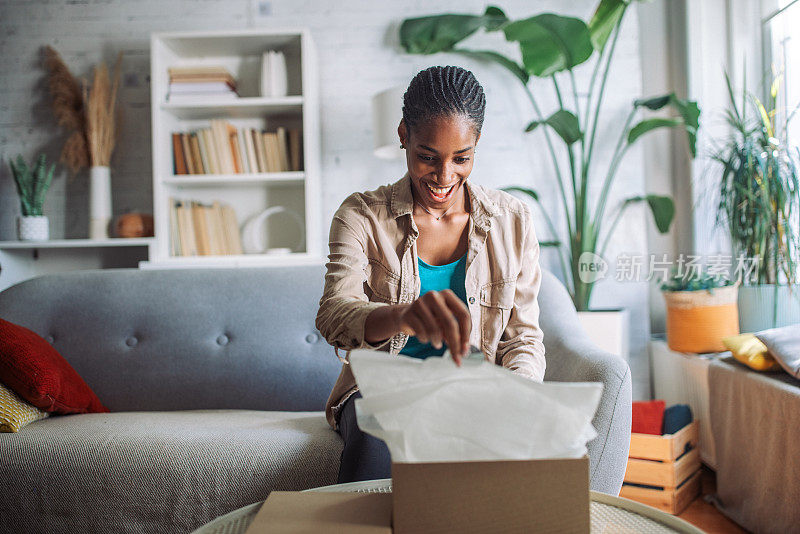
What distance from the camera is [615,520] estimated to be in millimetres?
758

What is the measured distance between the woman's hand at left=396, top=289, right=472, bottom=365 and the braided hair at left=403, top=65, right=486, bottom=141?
0.48 m

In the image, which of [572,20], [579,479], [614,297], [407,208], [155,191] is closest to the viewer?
[579,479]

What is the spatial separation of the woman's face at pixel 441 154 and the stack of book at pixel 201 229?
1.79m

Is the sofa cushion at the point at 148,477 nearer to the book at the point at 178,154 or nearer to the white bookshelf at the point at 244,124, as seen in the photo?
the white bookshelf at the point at 244,124

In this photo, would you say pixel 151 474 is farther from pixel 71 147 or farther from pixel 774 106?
pixel 774 106

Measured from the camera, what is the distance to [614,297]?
279 centimetres

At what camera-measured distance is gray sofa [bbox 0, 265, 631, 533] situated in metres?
1.32

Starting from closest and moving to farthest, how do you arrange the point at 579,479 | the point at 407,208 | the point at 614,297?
the point at 579,479, the point at 407,208, the point at 614,297

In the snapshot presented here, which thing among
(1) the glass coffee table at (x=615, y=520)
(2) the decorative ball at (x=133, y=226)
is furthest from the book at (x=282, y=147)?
(1) the glass coffee table at (x=615, y=520)

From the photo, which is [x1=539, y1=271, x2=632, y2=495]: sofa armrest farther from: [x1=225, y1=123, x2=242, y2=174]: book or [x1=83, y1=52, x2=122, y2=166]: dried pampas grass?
[x1=83, y1=52, x2=122, y2=166]: dried pampas grass

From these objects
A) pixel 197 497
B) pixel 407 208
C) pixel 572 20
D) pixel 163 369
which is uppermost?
pixel 572 20

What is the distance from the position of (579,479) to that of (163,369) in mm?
1563

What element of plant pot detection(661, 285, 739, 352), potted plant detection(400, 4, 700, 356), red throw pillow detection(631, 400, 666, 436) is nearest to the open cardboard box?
red throw pillow detection(631, 400, 666, 436)

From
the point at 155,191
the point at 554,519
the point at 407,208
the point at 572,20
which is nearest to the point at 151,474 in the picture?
the point at 407,208
